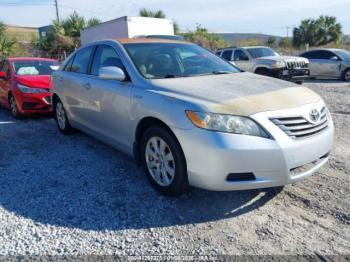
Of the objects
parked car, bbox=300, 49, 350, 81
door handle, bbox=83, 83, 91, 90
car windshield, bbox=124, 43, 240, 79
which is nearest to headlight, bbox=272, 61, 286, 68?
parked car, bbox=300, 49, 350, 81

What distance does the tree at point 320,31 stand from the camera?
4328 centimetres

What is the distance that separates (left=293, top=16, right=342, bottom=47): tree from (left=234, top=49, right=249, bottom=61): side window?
33587 millimetres

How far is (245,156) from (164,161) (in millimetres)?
902

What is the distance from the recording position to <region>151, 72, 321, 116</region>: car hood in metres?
2.96

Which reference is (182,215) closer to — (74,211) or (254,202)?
(254,202)

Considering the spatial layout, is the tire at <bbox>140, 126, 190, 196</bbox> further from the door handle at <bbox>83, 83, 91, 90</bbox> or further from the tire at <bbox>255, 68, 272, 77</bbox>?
the tire at <bbox>255, 68, 272, 77</bbox>

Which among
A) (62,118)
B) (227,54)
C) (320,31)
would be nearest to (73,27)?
(227,54)

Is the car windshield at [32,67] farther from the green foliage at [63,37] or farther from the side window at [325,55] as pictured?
the green foliage at [63,37]

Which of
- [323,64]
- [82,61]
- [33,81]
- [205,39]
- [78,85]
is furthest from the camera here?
[205,39]

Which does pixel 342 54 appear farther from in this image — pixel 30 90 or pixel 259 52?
pixel 30 90

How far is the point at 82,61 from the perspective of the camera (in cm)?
512

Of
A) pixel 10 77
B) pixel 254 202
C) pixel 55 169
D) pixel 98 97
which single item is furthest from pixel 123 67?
pixel 10 77

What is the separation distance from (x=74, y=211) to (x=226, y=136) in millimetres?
1665

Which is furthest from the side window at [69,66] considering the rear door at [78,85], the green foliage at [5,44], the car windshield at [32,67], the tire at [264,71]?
the green foliage at [5,44]
